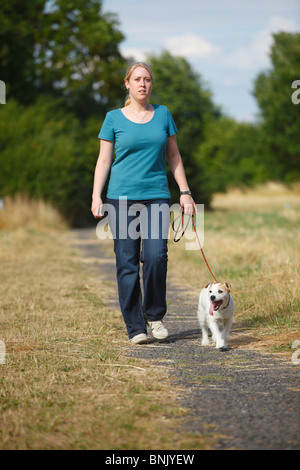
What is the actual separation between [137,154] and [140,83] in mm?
580

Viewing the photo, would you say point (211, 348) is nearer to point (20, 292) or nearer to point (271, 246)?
point (20, 292)

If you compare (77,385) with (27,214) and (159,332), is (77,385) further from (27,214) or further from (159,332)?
(27,214)

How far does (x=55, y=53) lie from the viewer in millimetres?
29406

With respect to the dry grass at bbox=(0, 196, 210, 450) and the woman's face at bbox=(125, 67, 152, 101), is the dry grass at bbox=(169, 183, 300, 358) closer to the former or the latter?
the dry grass at bbox=(0, 196, 210, 450)

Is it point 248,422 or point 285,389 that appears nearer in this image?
point 248,422

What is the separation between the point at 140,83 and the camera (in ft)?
17.1

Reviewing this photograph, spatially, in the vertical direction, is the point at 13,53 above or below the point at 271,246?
above

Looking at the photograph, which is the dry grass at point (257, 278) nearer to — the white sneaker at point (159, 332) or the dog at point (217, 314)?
the dog at point (217, 314)

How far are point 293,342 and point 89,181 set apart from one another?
18.7 m

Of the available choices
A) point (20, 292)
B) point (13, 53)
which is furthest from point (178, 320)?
point (13, 53)

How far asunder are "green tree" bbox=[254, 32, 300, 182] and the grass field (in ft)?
105

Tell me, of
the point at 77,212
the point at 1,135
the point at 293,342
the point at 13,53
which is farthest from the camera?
the point at 13,53

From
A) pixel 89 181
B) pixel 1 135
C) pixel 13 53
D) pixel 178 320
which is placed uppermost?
pixel 13 53
